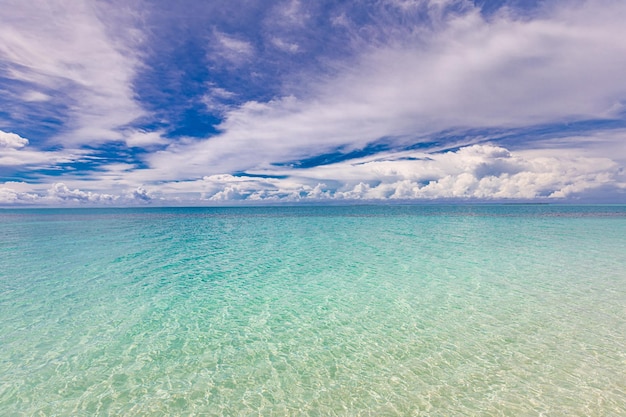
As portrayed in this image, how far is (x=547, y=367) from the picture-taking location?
8.33 metres

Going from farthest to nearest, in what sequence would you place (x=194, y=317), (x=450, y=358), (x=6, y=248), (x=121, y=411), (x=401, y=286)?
(x=6, y=248), (x=401, y=286), (x=194, y=317), (x=450, y=358), (x=121, y=411)

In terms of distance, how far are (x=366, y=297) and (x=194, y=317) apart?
24.6 feet

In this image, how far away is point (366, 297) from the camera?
14602 mm

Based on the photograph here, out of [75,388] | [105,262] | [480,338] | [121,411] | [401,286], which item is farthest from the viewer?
[105,262]

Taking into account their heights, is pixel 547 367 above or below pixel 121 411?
below

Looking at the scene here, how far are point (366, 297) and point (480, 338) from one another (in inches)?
210

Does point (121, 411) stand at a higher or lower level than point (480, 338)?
higher

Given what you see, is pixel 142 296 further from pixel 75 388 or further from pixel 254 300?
pixel 75 388

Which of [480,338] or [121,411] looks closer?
[121,411]

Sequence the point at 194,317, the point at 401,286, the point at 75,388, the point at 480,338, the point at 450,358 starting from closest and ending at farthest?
1. the point at 75,388
2. the point at 450,358
3. the point at 480,338
4. the point at 194,317
5. the point at 401,286

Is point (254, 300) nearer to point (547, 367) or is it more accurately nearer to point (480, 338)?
point (480, 338)

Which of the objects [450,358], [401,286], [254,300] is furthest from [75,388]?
[401,286]

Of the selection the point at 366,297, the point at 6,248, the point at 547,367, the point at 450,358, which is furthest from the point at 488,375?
the point at 6,248

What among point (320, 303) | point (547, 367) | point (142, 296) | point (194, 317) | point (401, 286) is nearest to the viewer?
point (547, 367)
